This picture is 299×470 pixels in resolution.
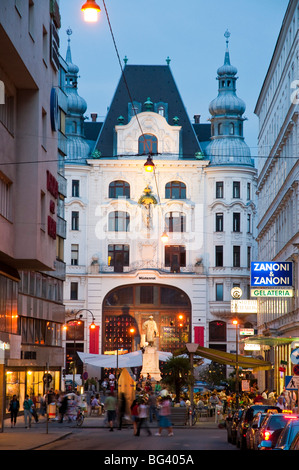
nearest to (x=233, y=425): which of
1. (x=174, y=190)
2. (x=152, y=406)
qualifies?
(x=152, y=406)

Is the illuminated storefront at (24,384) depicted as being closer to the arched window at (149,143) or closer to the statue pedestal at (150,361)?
the statue pedestal at (150,361)

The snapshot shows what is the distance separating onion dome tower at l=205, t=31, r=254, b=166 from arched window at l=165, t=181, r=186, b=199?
4.03 m

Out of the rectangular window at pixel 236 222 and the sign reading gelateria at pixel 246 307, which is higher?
the rectangular window at pixel 236 222

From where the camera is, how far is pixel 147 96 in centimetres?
8994

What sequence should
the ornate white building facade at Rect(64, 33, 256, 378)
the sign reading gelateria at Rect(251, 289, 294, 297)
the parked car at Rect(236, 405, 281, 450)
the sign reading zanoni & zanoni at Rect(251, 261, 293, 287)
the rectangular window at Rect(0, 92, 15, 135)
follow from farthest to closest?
the ornate white building facade at Rect(64, 33, 256, 378)
the sign reading zanoni & zanoni at Rect(251, 261, 293, 287)
the sign reading gelateria at Rect(251, 289, 294, 297)
the rectangular window at Rect(0, 92, 15, 135)
the parked car at Rect(236, 405, 281, 450)

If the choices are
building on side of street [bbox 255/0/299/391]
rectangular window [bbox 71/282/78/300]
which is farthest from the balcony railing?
building on side of street [bbox 255/0/299/391]

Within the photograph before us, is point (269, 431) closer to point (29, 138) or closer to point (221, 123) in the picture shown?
point (29, 138)

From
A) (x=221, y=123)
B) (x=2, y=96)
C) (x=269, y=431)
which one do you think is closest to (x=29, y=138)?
(x=2, y=96)

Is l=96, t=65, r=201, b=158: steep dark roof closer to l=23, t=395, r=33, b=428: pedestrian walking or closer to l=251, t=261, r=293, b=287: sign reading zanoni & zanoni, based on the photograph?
l=251, t=261, r=293, b=287: sign reading zanoni & zanoni

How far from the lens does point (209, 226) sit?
87.2 meters

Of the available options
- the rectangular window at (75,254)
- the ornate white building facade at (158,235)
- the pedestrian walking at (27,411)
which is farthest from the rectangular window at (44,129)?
the rectangular window at (75,254)

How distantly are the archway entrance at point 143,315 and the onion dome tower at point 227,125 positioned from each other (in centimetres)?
1322

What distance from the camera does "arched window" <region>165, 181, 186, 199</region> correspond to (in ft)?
286

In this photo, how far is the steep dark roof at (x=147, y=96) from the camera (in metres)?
89.1
